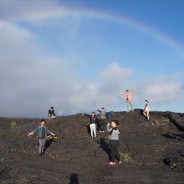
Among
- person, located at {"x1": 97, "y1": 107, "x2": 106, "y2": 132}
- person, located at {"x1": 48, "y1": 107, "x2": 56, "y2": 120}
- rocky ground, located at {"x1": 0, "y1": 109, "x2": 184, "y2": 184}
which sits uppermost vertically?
person, located at {"x1": 48, "y1": 107, "x2": 56, "y2": 120}

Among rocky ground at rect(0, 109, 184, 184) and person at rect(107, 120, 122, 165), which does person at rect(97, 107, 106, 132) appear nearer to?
rocky ground at rect(0, 109, 184, 184)

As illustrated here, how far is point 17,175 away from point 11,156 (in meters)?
7.99

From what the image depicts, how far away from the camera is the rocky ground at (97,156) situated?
20344mm

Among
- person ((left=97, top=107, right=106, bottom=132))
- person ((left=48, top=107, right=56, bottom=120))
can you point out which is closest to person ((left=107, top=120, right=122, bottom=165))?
person ((left=97, top=107, right=106, bottom=132))

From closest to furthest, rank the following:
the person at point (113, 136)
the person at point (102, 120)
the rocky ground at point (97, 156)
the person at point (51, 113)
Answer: the rocky ground at point (97, 156)
the person at point (113, 136)
the person at point (102, 120)
the person at point (51, 113)

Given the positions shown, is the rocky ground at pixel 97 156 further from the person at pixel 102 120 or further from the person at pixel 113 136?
the person at pixel 102 120

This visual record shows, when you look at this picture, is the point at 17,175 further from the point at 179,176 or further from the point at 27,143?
the point at 27,143

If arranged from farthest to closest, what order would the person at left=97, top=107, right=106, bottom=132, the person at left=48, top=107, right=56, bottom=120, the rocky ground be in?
1. the person at left=48, top=107, right=56, bottom=120
2. the person at left=97, top=107, right=106, bottom=132
3. the rocky ground

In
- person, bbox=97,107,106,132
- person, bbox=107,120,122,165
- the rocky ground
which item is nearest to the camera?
the rocky ground

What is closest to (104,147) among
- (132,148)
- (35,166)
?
(132,148)

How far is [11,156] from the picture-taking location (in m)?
27.5

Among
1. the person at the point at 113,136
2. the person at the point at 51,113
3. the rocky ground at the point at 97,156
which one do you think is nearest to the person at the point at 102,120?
the rocky ground at the point at 97,156

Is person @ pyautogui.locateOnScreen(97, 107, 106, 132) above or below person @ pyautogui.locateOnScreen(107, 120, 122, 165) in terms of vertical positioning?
above

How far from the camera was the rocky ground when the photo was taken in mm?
20344
